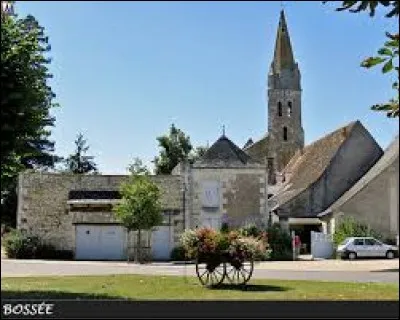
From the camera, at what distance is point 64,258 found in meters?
34.5

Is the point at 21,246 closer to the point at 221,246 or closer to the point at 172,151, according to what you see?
the point at 172,151

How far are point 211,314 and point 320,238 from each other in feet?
48.1

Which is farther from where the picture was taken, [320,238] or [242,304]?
[320,238]

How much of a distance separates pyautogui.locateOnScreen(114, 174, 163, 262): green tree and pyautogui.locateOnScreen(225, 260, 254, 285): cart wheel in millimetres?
14980

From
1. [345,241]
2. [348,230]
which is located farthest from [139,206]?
[348,230]

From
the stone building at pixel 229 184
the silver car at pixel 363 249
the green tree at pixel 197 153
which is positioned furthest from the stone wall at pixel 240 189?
the silver car at pixel 363 249

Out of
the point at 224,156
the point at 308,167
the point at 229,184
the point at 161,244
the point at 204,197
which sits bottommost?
the point at 161,244

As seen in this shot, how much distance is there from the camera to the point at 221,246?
53.1 feet

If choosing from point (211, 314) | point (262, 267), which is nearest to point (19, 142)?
point (211, 314)

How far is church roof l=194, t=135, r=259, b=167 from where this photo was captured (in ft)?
95.2

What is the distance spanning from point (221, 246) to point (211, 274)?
66 cm

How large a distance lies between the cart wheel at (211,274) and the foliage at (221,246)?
24 centimetres

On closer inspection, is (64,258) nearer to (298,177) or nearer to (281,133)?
(298,177)

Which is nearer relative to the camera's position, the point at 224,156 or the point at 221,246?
the point at 221,246
